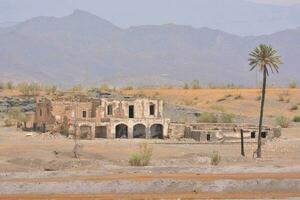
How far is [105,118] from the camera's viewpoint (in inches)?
2990

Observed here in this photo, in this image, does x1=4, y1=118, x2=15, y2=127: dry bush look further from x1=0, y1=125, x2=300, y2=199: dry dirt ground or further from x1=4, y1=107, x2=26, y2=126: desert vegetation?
x1=0, y1=125, x2=300, y2=199: dry dirt ground

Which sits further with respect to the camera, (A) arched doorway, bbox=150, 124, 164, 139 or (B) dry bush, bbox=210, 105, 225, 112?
(B) dry bush, bbox=210, 105, 225, 112

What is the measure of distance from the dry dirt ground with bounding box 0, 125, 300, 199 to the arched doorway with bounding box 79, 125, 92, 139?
12629 millimetres

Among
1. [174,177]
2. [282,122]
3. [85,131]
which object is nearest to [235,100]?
[282,122]

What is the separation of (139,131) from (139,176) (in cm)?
3842

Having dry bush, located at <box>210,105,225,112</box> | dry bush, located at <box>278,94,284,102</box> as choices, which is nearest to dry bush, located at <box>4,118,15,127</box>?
dry bush, located at <box>210,105,225,112</box>

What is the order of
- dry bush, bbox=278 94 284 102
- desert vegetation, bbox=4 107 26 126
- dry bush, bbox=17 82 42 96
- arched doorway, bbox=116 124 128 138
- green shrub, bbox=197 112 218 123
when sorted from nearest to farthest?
arched doorway, bbox=116 124 128 138, green shrub, bbox=197 112 218 123, desert vegetation, bbox=4 107 26 126, dry bush, bbox=17 82 42 96, dry bush, bbox=278 94 284 102

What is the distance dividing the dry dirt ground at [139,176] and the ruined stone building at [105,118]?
13.5 meters

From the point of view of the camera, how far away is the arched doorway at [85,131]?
7419 centimetres

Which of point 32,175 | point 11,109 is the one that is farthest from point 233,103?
point 32,175

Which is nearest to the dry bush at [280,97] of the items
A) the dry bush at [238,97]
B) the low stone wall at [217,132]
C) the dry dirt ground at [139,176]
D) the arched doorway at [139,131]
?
the dry bush at [238,97]

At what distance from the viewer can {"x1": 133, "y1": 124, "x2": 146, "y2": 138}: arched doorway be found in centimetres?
7744

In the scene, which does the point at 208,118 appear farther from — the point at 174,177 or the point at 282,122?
the point at 174,177

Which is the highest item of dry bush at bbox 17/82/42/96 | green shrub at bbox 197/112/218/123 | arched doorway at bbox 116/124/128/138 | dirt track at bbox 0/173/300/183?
dry bush at bbox 17/82/42/96
